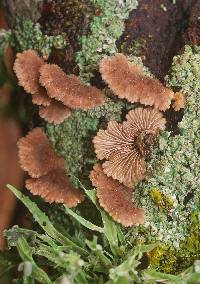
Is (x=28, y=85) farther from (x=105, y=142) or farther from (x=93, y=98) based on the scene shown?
(x=105, y=142)

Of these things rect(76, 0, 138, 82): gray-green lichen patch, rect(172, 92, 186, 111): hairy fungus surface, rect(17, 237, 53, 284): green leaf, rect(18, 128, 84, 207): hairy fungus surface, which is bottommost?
rect(17, 237, 53, 284): green leaf

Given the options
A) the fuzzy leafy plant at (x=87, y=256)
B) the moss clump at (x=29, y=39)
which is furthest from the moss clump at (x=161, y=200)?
the moss clump at (x=29, y=39)

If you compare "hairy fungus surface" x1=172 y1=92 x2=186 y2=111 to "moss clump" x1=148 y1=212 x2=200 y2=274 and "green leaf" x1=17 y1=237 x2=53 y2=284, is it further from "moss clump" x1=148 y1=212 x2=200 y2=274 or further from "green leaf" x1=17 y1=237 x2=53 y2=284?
"green leaf" x1=17 y1=237 x2=53 y2=284

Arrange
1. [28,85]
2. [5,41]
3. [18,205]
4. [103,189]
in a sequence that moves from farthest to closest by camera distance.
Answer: [18,205], [5,41], [28,85], [103,189]

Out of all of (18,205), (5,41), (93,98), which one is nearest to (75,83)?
(93,98)

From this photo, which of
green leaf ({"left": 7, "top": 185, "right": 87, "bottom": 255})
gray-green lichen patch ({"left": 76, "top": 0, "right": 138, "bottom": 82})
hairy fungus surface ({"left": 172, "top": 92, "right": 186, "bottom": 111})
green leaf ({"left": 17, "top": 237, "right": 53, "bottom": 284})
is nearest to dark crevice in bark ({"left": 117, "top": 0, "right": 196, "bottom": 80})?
gray-green lichen patch ({"left": 76, "top": 0, "right": 138, "bottom": 82})

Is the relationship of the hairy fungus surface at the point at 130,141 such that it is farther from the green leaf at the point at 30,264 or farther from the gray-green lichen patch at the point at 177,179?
the green leaf at the point at 30,264
